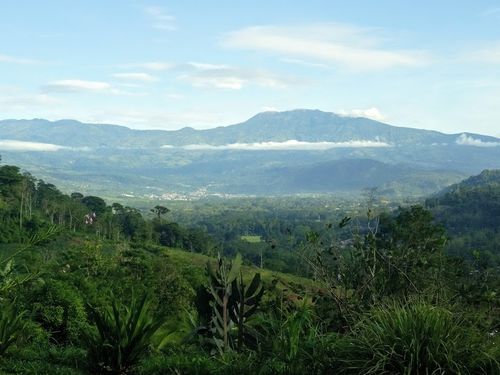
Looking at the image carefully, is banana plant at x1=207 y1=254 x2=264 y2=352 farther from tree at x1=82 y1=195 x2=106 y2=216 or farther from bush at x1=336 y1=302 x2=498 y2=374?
tree at x1=82 y1=195 x2=106 y2=216

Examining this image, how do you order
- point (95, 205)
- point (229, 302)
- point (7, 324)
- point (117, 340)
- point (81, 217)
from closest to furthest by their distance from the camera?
1. point (117, 340)
2. point (7, 324)
3. point (229, 302)
4. point (81, 217)
5. point (95, 205)

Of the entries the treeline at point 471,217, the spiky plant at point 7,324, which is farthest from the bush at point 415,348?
the treeline at point 471,217

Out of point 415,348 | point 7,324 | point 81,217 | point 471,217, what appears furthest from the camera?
point 471,217

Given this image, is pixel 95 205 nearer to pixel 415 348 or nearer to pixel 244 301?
pixel 244 301

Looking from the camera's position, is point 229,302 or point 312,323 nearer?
point 229,302

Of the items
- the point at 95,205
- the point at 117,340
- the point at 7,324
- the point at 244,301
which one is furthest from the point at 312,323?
the point at 95,205

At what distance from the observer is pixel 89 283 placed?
23.1m

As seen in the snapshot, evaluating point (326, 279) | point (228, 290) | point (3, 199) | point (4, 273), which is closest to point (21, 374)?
point (4, 273)

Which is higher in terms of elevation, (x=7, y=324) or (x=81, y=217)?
(x=7, y=324)

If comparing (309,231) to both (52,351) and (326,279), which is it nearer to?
(326,279)

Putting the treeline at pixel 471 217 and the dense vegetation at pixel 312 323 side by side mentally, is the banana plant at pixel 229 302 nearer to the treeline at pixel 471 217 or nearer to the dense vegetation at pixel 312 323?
the dense vegetation at pixel 312 323

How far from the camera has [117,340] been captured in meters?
7.55

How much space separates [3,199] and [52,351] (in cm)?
7096

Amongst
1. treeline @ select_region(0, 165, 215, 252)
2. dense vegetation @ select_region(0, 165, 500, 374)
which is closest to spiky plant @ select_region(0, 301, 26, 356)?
dense vegetation @ select_region(0, 165, 500, 374)
